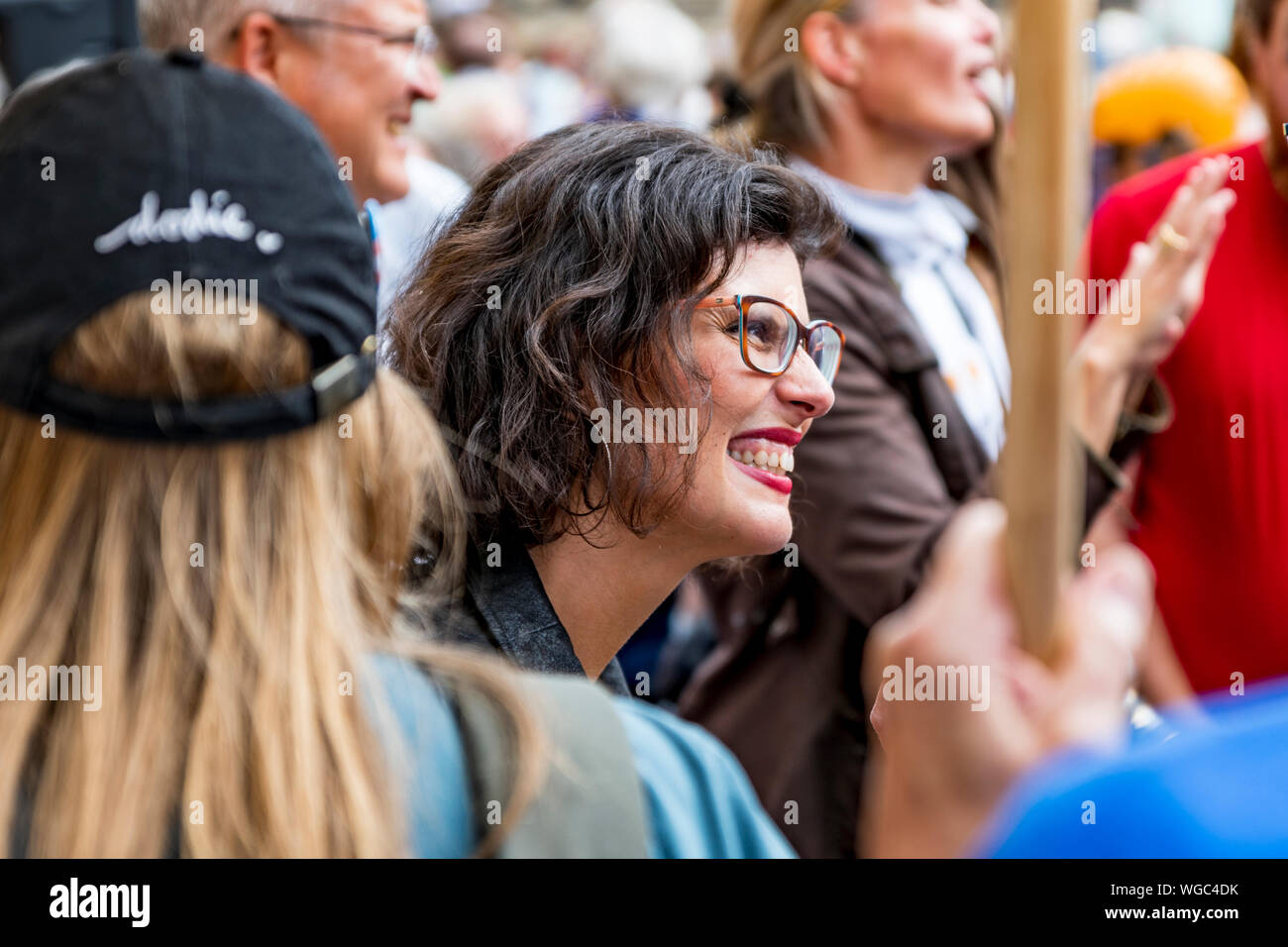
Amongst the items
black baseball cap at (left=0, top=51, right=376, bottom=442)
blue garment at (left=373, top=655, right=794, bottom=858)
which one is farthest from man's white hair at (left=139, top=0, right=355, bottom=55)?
blue garment at (left=373, top=655, right=794, bottom=858)

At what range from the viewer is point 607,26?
5.43 metres

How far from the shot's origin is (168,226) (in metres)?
1.03

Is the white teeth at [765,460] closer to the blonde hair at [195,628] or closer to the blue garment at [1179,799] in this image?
the blonde hair at [195,628]

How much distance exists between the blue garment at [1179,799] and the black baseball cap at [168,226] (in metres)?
0.62

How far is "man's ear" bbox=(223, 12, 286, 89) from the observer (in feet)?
8.20

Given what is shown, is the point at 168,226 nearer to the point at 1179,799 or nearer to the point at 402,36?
the point at 1179,799

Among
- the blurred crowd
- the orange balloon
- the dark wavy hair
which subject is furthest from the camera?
the orange balloon

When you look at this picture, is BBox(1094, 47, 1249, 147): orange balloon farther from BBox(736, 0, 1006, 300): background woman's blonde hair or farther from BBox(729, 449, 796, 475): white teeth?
BBox(729, 449, 796, 475): white teeth

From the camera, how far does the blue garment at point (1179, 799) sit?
0.64m

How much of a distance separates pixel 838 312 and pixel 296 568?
145 cm

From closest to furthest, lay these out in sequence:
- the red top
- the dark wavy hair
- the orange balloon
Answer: the dark wavy hair
the red top
the orange balloon

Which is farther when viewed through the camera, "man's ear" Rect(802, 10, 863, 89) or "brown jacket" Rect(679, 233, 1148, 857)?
"man's ear" Rect(802, 10, 863, 89)

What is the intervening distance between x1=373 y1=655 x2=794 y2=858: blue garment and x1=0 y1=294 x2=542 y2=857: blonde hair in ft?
0.07

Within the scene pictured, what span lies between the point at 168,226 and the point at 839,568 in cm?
141
